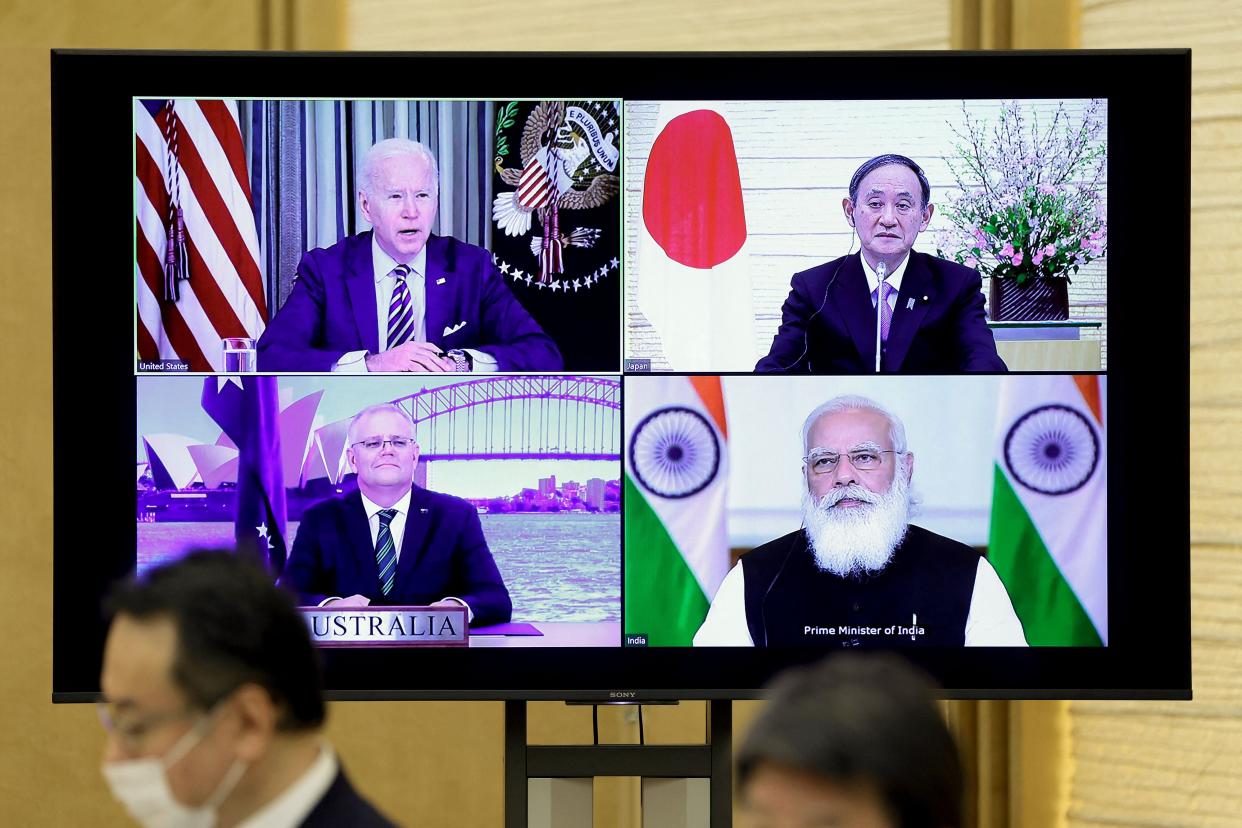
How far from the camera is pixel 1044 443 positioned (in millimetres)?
3734

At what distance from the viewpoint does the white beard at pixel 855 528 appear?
3732mm

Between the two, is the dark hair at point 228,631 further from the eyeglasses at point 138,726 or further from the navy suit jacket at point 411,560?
the navy suit jacket at point 411,560

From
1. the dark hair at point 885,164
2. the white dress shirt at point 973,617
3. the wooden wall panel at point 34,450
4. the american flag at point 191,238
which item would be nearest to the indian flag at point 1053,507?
the white dress shirt at point 973,617

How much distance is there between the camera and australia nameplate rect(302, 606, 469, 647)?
3697 mm

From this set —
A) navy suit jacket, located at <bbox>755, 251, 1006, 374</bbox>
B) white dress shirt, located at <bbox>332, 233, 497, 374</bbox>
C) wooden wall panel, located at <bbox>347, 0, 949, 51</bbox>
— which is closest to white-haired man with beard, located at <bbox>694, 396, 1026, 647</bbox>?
navy suit jacket, located at <bbox>755, 251, 1006, 374</bbox>

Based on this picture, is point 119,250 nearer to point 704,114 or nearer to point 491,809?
point 704,114

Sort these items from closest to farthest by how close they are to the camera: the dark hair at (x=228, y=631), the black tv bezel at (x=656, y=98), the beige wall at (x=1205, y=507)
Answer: the dark hair at (x=228, y=631)
the black tv bezel at (x=656, y=98)
the beige wall at (x=1205, y=507)

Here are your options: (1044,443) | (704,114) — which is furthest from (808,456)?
(704,114)

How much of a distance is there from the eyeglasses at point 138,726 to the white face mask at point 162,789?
0.07 ft

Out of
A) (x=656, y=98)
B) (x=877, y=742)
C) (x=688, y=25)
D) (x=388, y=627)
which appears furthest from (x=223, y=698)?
(x=688, y=25)

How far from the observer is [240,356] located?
3723mm

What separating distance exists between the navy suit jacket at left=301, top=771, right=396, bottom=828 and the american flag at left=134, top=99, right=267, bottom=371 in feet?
6.37

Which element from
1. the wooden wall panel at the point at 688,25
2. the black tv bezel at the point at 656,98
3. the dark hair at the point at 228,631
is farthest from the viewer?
the wooden wall panel at the point at 688,25

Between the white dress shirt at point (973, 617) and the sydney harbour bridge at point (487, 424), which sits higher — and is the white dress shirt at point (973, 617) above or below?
below
